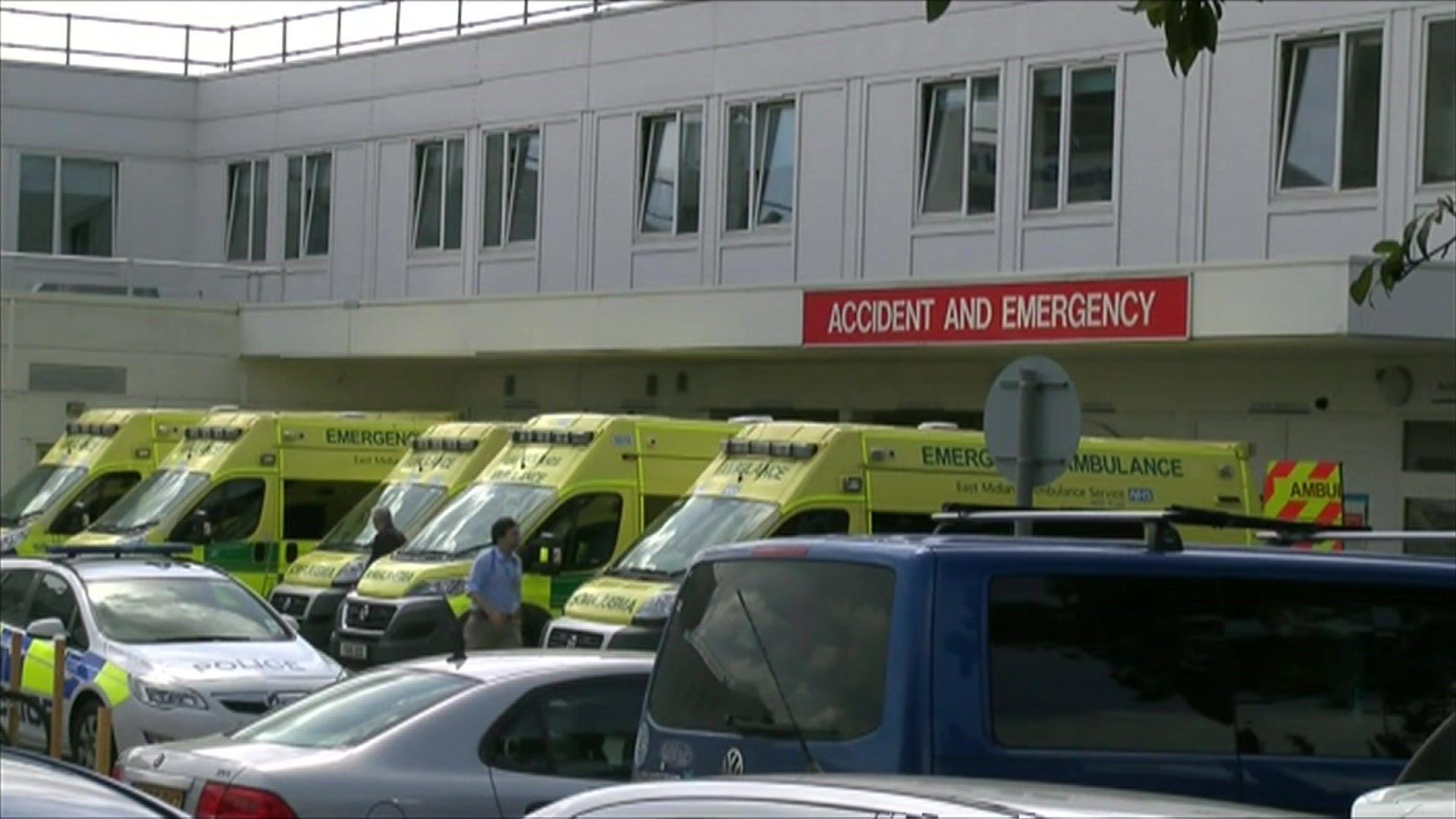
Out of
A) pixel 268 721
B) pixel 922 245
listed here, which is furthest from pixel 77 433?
pixel 268 721

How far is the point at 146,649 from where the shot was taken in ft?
56.8

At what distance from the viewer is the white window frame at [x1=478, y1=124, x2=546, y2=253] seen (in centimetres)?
3684

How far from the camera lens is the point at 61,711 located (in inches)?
654

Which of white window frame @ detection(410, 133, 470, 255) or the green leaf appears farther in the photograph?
white window frame @ detection(410, 133, 470, 255)

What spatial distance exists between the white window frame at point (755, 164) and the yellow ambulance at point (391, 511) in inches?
323

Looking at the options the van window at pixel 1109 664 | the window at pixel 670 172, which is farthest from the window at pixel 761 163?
the van window at pixel 1109 664

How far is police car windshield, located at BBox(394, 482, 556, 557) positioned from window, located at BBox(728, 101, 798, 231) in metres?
10.7

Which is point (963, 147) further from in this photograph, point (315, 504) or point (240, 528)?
point (240, 528)

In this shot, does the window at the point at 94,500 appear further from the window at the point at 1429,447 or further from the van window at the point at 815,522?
the window at the point at 1429,447

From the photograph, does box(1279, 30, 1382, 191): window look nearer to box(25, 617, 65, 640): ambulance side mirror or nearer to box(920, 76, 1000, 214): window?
box(920, 76, 1000, 214): window

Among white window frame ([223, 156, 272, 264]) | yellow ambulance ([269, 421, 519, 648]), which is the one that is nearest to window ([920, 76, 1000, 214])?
yellow ambulance ([269, 421, 519, 648])

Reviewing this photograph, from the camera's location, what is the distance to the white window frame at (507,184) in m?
36.8

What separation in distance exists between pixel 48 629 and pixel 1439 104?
1461 cm

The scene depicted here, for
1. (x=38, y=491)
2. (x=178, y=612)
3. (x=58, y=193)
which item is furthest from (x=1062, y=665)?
(x=58, y=193)
